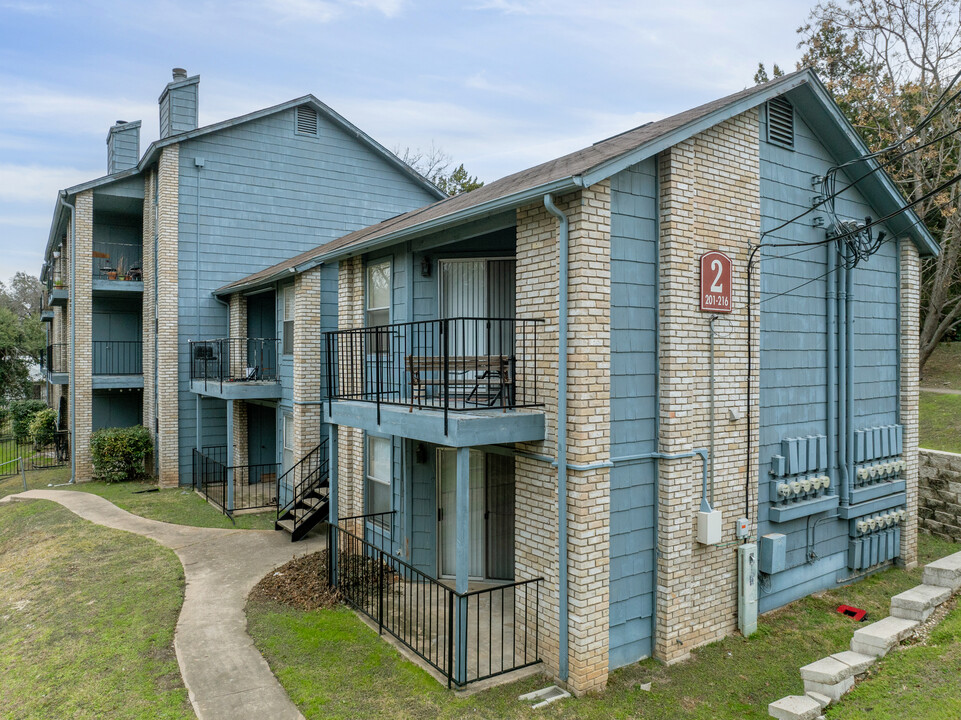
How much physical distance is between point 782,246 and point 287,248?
46.5 ft

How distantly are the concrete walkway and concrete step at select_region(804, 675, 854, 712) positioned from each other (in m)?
4.87

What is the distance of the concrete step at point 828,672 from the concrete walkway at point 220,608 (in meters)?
4.87

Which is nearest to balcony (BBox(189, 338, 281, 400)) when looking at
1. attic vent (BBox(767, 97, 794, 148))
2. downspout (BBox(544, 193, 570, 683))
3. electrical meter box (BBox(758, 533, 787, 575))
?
downspout (BBox(544, 193, 570, 683))

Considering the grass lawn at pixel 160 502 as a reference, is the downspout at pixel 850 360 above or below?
above

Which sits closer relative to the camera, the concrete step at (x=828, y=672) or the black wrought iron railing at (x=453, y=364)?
the concrete step at (x=828, y=672)

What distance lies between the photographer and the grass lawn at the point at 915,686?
5297 millimetres

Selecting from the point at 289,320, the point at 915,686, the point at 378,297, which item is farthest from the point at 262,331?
the point at 915,686

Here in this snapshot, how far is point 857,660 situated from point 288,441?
38.3 ft

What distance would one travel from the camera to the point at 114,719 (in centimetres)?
593

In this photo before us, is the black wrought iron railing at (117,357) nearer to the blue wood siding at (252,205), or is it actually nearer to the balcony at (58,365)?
the balcony at (58,365)

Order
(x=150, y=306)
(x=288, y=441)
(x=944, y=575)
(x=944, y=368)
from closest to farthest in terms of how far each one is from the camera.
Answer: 1. (x=944, y=575)
2. (x=288, y=441)
3. (x=150, y=306)
4. (x=944, y=368)

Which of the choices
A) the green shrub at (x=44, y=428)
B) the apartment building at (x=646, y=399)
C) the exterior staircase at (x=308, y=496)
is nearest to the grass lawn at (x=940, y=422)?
the apartment building at (x=646, y=399)

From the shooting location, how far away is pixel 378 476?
10.4 m

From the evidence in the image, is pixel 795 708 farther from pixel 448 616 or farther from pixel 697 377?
pixel 448 616
